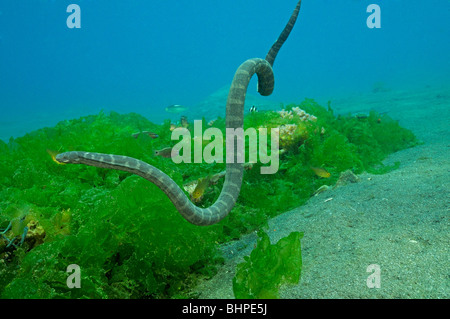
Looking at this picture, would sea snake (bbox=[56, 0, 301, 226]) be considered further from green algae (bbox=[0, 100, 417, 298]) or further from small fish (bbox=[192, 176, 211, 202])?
small fish (bbox=[192, 176, 211, 202])

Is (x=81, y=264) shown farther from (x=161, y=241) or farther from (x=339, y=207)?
(x=339, y=207)

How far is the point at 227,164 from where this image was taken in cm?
387

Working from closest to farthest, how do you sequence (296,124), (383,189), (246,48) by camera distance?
(383,189) → (296,124) → (246,48)

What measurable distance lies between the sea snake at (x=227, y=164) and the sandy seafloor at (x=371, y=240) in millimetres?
746

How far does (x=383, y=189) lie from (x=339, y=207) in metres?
0.91

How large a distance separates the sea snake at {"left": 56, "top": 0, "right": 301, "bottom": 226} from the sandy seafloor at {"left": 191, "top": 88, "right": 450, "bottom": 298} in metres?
0.75

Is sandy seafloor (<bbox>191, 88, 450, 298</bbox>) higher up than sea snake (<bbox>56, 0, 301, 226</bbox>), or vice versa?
sea snake (<bbox>56, 0, 301, 226</bbox>)

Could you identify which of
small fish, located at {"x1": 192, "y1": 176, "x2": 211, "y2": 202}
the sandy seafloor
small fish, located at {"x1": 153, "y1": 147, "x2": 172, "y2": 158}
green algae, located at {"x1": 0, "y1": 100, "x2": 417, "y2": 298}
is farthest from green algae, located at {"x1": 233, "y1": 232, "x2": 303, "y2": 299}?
small fish, located at {"x1": 153, "y1": 147, "x2": 172, "y2": 158}

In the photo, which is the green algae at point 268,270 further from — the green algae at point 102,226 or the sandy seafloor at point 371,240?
the green algae at point 102,226

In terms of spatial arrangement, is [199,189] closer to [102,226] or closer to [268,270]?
[102,226]

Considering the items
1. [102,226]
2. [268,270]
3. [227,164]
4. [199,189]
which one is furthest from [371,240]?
[102,226]

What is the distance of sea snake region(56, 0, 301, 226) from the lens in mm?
2322
